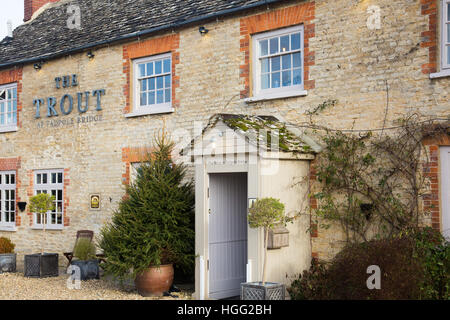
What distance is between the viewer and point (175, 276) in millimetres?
10602

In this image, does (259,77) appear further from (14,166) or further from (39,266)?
(14,166)

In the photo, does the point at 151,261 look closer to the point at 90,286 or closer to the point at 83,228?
the point at 90,286

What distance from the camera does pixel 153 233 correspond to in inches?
381

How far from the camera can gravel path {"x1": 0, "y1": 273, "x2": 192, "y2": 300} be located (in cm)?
965

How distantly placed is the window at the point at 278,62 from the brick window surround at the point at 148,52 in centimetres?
218

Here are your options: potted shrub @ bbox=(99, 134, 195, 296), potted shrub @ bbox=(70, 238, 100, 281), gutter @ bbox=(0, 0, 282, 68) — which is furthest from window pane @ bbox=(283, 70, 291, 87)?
potted shrub @ bbox=(70, 238, 100, 281)

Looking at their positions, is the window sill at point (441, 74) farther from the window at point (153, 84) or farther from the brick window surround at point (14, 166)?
the brick window surround at point (14, 166)

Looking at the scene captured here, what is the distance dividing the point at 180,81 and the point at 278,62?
101 inches

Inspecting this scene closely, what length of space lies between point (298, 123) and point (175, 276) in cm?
386

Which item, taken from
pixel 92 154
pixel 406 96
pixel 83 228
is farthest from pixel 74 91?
pixel 406 96

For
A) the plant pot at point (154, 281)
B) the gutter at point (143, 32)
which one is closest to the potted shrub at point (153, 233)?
the plant pot at point (154, 281)

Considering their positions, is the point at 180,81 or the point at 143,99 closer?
the point at 180,81

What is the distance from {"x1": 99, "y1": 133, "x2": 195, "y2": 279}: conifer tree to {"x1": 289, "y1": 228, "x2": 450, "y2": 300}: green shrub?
2.60 meters

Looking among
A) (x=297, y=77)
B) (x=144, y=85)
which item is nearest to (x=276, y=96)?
(x=297, y=77)
